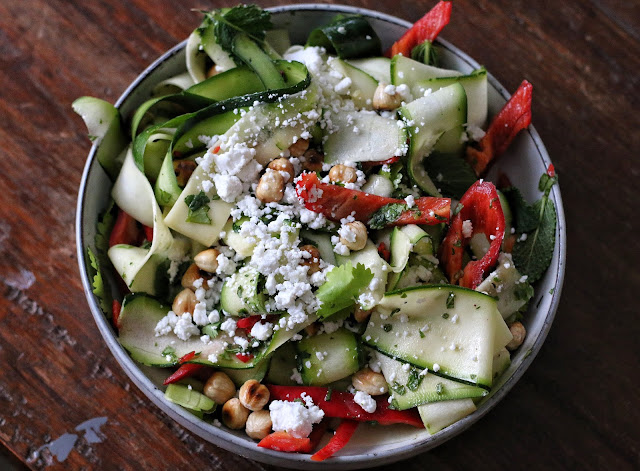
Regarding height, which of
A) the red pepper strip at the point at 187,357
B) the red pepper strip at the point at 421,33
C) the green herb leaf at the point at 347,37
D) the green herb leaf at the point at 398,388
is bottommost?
the green herb leaf at the point at 398,388

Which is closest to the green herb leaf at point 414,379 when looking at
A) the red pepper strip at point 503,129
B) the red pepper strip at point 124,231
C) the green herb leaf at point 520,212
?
the green herb leaf at point 520,212

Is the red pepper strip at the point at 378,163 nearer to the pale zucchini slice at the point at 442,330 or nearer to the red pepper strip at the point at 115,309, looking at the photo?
the pale zucchini slice at the point at 442,330

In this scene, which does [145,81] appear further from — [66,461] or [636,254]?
[636,254]

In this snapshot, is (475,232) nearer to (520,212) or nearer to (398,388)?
(520,212)

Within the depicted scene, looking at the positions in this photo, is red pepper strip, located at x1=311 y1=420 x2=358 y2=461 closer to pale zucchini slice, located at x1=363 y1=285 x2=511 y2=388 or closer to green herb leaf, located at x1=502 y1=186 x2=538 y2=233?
pale zucchini slice, located at x1=363 y1=285 x2=511 y2=388

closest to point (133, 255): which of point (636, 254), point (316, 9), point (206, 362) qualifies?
point (206, 362)
